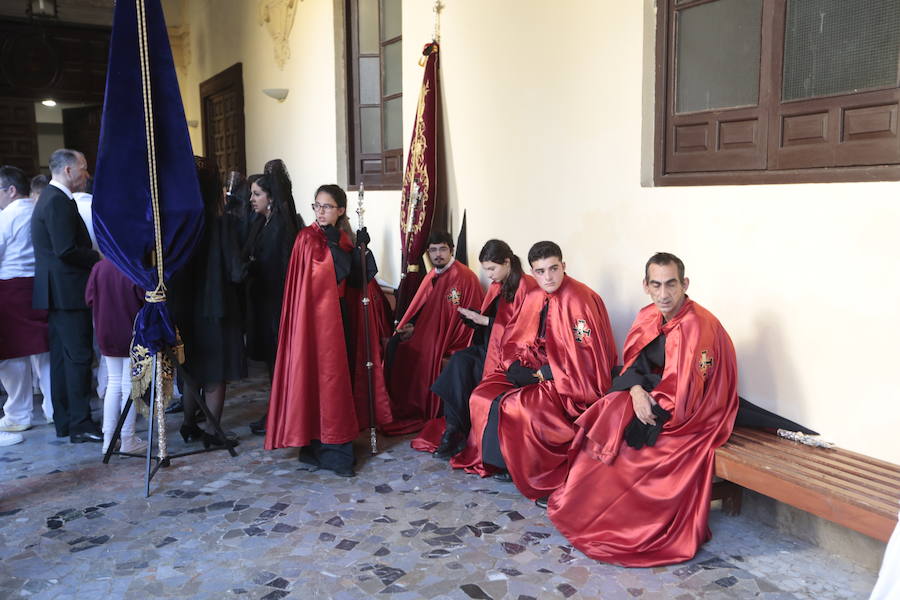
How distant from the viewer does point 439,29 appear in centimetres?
575

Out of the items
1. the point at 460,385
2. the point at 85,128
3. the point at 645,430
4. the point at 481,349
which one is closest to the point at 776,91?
the point at 645,430

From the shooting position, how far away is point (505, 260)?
434 cm

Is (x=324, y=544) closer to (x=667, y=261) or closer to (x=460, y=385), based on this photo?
(x=460, y=385)

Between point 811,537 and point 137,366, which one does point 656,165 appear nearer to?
point 811,537

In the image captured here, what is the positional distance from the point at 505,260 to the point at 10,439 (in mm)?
3299

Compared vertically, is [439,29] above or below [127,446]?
above

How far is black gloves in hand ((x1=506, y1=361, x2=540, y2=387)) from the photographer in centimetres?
400

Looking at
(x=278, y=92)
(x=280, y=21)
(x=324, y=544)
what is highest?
(x=280, y=21)

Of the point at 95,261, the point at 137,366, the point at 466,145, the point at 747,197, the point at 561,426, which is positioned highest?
the point at 466,145

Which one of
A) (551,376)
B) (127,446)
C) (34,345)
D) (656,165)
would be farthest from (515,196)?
(34,345)

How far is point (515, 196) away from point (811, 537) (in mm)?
2728

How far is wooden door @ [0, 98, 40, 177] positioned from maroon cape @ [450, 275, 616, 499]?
863 centimetres

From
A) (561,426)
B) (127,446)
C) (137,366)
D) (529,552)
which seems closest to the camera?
(529,552)

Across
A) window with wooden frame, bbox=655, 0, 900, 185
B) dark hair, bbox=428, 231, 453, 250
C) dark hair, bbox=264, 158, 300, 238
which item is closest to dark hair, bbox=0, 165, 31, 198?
dark hair, bbox=264, 158, 300, 238
